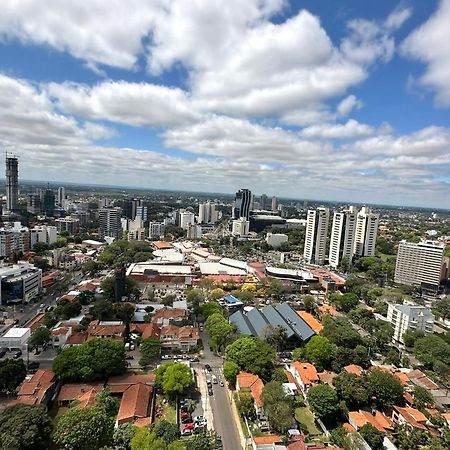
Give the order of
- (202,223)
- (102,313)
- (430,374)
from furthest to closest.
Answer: (202,223) → (102,313) → (430,374)

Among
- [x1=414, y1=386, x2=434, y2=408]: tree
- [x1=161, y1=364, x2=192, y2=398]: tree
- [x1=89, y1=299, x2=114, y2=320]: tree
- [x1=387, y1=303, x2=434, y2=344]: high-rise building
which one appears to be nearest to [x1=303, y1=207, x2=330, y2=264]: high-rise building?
[x1=387, y1=303, x2=434, y2=344]: high-rise building

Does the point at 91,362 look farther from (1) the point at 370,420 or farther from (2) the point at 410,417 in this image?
(2) the point at 410,417

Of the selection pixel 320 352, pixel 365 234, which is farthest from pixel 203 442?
pixel 365 234

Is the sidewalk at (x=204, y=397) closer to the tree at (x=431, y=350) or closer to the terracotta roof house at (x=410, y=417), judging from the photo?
the terracotta roof house at (x=410, y=417)

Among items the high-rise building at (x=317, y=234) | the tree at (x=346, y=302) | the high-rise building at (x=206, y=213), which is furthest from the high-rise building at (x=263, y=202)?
the tree at (x=346, y=302)

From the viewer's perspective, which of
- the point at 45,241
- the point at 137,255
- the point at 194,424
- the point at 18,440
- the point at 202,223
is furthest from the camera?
the point at 202,223

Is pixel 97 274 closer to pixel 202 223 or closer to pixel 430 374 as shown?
pixel 430 374

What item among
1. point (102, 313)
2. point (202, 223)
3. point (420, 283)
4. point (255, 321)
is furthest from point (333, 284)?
point (202, 223)
